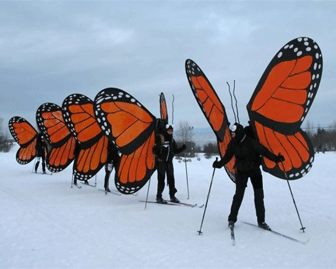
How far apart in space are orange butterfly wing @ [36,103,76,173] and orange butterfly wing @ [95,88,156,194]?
4.35 m

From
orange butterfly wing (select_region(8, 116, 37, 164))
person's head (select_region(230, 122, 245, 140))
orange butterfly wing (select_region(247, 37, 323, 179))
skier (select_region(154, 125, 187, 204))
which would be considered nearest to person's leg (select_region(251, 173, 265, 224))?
orange butterfly wing (select_region(247, 37, 323, 179))

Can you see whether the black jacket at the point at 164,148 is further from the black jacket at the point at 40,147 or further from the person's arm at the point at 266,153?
the black jacket at the point at 40,147

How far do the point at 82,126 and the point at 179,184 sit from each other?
3.42 m

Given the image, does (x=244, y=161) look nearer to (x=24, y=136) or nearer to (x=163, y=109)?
(x=163, y=109)

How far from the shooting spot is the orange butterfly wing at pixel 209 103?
470cm

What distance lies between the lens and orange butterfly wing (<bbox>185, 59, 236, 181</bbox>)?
4.70 meters

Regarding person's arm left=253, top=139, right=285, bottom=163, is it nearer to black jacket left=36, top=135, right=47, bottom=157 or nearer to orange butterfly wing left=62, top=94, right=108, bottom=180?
orange butterfly wing left=62, top=94, right=108, bottom=180

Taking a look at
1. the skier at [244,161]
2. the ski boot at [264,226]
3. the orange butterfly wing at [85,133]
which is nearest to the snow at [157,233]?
the ski boot at [264,226]

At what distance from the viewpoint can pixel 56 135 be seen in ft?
37.0

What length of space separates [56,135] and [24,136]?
505 centimetres

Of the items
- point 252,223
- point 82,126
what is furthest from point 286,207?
point 82,126

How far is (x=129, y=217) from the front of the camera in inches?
244

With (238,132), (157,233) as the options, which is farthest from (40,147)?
(238,132)

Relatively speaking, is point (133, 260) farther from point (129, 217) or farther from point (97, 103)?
point (97, 103)
